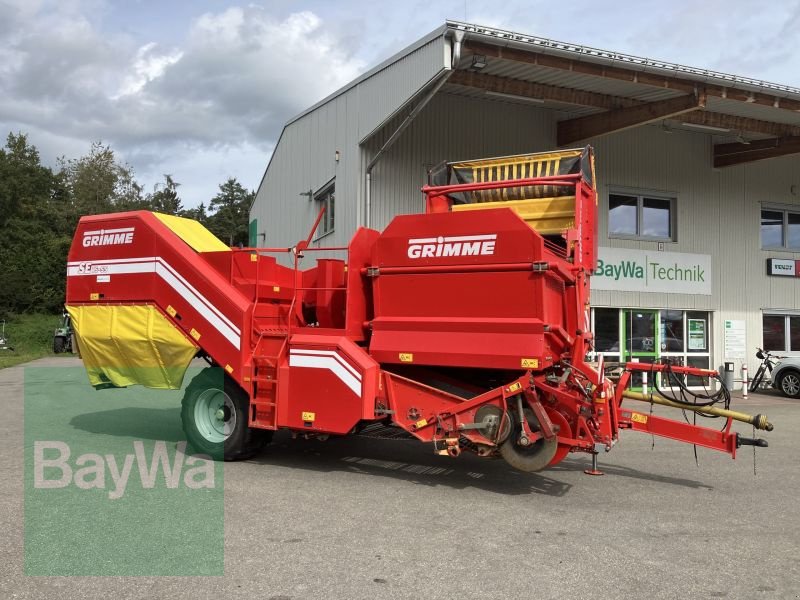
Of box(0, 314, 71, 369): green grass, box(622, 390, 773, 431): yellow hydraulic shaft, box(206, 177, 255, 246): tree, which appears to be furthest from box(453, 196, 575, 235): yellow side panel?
box(206, 177, 255, 246): tree

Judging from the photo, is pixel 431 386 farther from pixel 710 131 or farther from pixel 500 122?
pixel 710 131

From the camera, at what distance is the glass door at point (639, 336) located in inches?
614

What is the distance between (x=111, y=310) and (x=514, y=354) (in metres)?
4.71

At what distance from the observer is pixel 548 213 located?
7449 mm

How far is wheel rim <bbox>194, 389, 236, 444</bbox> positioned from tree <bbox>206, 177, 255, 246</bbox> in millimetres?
63554

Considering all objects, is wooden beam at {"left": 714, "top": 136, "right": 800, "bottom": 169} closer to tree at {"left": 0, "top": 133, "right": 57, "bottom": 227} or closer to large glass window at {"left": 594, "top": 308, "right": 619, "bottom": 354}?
large glass window at {"left": 594, "top": 308, "right": 619, "bottom": 354}

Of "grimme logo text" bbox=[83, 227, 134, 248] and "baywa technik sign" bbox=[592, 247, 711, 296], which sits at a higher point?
"baywa technik sign" bbox=[592, 247, 711, 296]

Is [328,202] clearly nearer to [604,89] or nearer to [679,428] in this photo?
[604,89]

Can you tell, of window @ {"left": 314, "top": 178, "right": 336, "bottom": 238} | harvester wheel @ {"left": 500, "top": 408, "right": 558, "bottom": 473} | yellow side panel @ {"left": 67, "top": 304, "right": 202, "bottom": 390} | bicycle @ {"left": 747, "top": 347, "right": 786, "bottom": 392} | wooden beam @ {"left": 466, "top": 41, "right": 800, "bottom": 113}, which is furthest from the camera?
bicycle @ {"left": 747, "top": 347, "right": 786, "bottom": 392}

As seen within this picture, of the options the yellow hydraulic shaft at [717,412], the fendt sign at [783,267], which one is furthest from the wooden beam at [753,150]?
the yellow hydraulic shaft at [717,412]

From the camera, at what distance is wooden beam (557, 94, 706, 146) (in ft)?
42.3

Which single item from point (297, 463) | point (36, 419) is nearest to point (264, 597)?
point (297, 463)

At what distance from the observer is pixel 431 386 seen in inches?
260

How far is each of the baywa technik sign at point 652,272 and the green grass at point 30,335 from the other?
2184cm
